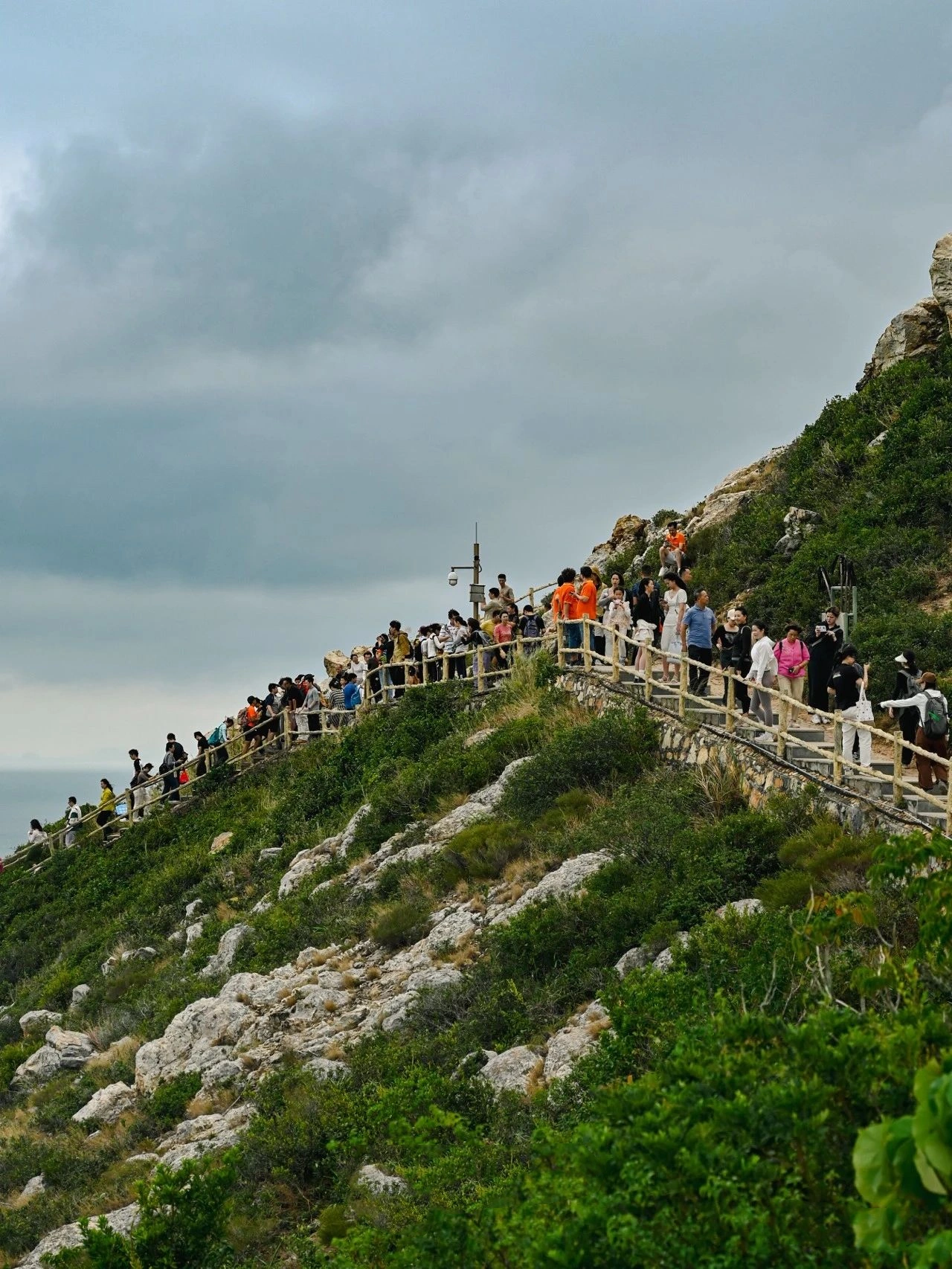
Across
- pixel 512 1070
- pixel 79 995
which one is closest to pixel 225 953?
pixel 79 995

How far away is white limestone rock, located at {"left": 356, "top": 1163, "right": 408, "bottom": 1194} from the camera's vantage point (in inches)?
460

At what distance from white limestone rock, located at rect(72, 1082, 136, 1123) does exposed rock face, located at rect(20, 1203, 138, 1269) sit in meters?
2.61

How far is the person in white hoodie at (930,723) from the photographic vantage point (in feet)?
49.2

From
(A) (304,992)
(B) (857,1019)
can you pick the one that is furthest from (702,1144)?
(A) (304,992)

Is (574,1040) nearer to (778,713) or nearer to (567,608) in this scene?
(778,713)

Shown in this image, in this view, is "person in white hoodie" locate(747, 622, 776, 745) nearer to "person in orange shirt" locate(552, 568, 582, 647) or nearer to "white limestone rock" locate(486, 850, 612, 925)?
"white limestone rock" locate(486, 850, 612, 925)

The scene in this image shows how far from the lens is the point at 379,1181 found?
1201 centimetres

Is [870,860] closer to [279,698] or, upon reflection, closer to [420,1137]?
[420,1137]

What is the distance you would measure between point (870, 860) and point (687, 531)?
25.8 meters

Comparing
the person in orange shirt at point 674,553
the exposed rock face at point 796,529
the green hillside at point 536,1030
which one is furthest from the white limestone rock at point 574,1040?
the exposed rock face at point 796,529

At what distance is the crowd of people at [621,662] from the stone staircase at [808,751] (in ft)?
0.68

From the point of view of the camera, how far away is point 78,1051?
21.3 meters

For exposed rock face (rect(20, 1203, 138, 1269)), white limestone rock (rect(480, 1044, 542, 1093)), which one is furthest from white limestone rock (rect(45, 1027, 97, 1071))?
white limestone rock (rect(480, 1044, 542, 1093))

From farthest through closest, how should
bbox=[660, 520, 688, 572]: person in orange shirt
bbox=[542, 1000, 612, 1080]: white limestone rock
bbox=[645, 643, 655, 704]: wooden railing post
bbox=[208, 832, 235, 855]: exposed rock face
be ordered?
bbox=[208, 832, 235, 855]: exposed rock face
bbox=[660, 520, 688, 572]: person in orange shirt
bbox=[645, 643, 655, 704]: wooden railing post
bbox=[542, 1000, 612, 1080]: white limestone rock
